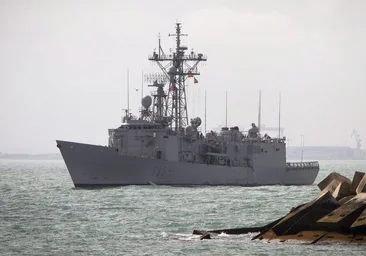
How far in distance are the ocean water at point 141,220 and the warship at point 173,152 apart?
177cm

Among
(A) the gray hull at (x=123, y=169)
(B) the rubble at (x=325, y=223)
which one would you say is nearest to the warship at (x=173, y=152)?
(A) the gray hull at (x=123, y=169)

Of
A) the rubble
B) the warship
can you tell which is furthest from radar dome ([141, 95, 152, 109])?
the rubble

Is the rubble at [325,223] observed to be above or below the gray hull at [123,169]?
below

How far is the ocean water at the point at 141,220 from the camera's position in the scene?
3178 centimetres

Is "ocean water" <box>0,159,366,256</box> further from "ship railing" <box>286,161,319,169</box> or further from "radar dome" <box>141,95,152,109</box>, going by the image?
"ship railing" <box>286,161,319,169</box>

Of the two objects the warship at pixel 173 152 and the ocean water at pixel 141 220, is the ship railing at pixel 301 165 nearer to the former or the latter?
the warship at pixel 173 152

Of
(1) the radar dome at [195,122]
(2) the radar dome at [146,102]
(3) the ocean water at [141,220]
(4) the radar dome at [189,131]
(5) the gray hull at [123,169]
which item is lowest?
(3) the ocean water at [141,220]

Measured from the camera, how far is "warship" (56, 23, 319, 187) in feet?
205

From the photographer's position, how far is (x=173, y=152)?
65.9 meters

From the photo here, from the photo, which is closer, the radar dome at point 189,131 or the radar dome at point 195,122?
the radar dome at point 189,131

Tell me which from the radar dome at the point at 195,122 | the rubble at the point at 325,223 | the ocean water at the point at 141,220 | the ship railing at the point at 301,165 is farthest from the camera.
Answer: the ship railing at the point at 301,165

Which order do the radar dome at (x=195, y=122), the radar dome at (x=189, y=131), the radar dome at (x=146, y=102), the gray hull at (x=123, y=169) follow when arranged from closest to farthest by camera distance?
the gray hull at (x=123, y=169) < the radar dome at (x=189, y=131) < the radar dome at (x=146, y=102) < the radar dome at (x=195, y=122)

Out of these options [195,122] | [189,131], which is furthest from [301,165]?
[189,131]

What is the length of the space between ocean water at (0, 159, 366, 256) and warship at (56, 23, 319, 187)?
1775 millimetres
